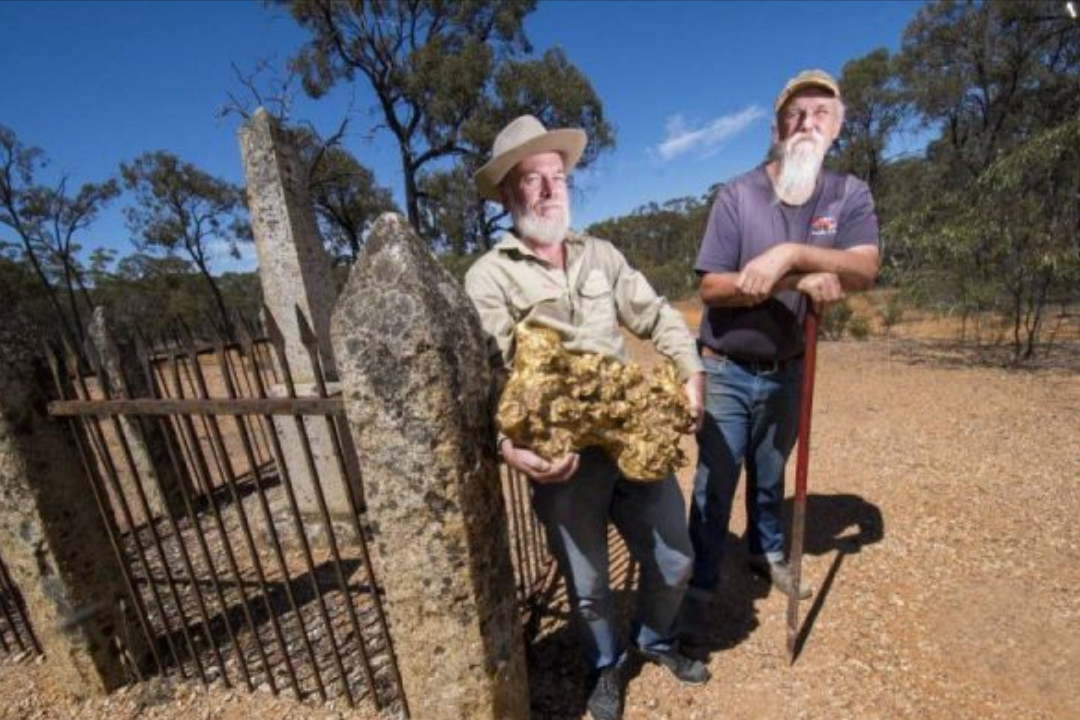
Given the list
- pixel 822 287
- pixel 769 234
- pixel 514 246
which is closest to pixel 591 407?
pixel 514 246

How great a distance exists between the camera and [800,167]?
2.27 m

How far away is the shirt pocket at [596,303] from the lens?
1.97 meters

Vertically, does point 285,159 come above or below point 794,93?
above

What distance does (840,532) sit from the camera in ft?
11.8

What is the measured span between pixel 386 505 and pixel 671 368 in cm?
104

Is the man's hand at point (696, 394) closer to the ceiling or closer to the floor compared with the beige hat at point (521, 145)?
closer to the floor

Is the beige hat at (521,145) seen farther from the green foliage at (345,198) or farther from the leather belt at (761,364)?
the green foliage at (345,198)

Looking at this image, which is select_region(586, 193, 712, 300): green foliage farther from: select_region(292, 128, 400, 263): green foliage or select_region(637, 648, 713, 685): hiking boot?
select_region(637, 648, 713, 685): hiking boot

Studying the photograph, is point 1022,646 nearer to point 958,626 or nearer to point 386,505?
point 958,626

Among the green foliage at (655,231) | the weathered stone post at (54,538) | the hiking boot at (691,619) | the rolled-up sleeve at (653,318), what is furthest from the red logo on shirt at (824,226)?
the green foliage at (655,231)

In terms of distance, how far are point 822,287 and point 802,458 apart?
2.48ft

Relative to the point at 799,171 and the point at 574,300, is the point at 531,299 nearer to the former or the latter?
the point at 574,300

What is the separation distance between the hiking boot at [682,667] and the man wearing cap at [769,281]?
204 mm

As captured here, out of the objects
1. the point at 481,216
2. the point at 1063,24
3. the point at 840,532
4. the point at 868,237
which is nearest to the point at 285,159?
the point at 868,237
